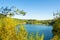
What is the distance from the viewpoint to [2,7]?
54.3ft

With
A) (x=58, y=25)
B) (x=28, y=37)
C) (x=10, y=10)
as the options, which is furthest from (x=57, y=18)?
(x=28, y=37)

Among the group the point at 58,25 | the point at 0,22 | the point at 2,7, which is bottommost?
the point at 58,25

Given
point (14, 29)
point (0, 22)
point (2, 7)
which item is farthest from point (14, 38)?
point (2, 7)

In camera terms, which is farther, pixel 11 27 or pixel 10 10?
pixel 10 10

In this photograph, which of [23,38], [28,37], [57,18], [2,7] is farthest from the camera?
[57,18]

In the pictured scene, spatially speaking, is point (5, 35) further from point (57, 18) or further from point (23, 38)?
point (57, 18)

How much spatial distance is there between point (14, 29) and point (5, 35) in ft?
2.63

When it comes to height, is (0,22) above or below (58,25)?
above

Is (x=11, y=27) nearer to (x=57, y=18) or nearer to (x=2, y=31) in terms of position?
(x=2, y=31)

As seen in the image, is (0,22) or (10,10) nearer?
(0,22)

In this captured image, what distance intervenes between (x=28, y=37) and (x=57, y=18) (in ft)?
58.1

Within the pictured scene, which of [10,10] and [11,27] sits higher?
[10,10]

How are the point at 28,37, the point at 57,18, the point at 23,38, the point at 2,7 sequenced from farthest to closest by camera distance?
1. the point at 57,18
2. the point at 2,7
3. the point at 28,37
4. the point at 23,38

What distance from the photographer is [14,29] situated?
1177 centimetres
